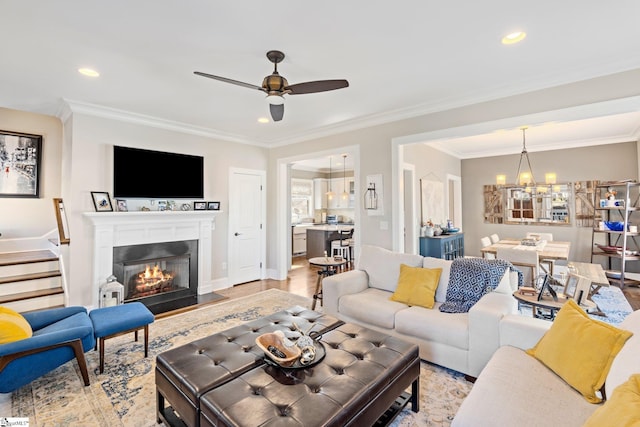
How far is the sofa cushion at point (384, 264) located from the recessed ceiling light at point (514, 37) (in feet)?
6.94

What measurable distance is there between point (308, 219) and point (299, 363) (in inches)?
309

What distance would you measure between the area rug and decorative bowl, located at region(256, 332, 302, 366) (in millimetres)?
831

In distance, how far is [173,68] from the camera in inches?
112

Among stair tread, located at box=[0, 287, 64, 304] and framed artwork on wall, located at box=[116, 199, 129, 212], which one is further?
framed artwork on wall, located at box=[116, 199, 129, 212]

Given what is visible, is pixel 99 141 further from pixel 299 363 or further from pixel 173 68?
pixel 299 363

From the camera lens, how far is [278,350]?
71.0 inches

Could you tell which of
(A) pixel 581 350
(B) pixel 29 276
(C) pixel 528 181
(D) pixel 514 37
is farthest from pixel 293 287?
(C) pixel 528 181

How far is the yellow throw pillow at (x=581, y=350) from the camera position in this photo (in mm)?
1484

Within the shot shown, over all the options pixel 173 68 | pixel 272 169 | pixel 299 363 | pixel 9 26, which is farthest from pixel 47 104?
pixel 299 363

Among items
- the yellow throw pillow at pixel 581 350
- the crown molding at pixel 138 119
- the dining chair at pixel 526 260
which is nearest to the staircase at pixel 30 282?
the crown molding at pixel 138 119

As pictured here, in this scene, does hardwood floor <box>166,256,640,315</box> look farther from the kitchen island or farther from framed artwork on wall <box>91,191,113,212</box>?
framed artwork on wall <box>91,191,113,212</box>

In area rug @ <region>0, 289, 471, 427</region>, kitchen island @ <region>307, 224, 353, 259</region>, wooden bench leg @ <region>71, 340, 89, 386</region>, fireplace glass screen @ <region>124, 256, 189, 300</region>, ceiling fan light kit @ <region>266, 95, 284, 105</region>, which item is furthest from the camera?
kitchen island @ <region>307, 224, 353, 259</region>

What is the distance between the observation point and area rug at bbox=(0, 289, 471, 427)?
1.94 metres

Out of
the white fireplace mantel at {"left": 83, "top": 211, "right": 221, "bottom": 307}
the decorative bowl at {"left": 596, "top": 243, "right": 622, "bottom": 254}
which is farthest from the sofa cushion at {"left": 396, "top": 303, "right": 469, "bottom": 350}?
the decorative bowl at {"left": 596, "top": 243, "right": 622, "bottom": 254}
